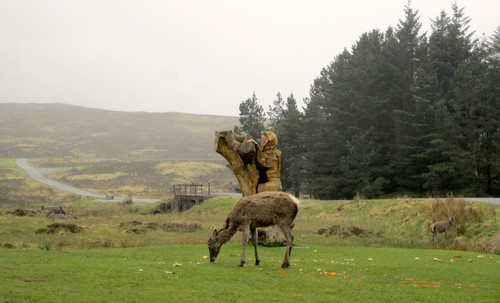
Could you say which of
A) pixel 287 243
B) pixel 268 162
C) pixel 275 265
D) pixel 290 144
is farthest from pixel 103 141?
pixel 287 243

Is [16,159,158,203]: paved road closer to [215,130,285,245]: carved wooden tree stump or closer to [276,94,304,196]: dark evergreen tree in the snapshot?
[276,94,304,196]: dark evergreen tree

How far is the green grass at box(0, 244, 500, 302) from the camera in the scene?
1259 centimetres

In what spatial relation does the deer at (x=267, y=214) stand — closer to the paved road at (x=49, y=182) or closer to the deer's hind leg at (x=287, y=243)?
the deer's hind leg at (x=287, y=243)

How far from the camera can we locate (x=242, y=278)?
51.2ft

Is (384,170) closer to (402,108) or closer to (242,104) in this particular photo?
(402,108)

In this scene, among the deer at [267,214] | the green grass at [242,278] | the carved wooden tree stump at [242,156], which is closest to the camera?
the green grass at [242,278]

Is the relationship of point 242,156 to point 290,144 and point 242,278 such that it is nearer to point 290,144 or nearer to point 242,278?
point 242,278

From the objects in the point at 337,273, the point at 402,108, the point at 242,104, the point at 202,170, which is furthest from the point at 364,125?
the point at 202,170

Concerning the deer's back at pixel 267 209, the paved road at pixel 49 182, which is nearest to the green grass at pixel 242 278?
the deer's back at pixel 267 209

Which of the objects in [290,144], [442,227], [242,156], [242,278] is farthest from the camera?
[290,144]

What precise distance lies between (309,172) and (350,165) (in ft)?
40.1

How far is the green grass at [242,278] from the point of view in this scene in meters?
12.6

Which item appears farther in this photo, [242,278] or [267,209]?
[267,209]

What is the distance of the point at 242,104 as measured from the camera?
81.1m
